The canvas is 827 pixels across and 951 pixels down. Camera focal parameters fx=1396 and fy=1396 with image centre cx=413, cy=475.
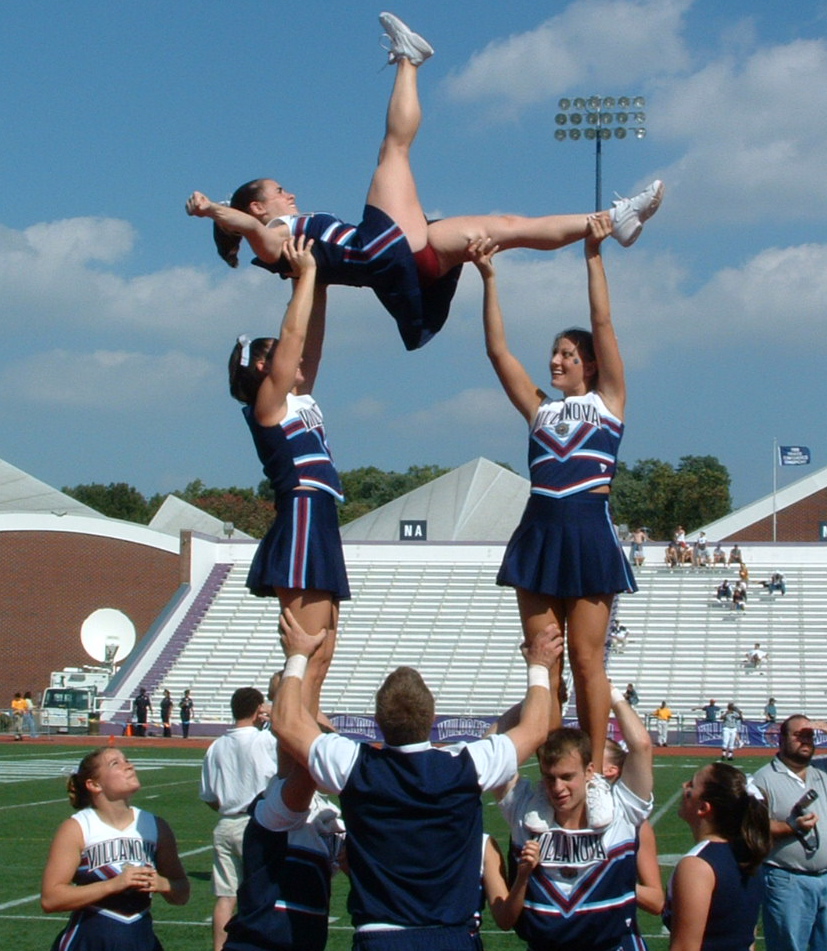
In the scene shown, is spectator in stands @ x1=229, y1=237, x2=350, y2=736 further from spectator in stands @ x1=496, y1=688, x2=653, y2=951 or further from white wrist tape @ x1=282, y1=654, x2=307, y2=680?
spectator in stands @ x1=496, y1=688, x2=653, y2=951

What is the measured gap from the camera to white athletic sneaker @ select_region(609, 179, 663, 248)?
5363 mm

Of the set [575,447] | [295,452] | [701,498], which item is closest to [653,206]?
[575,447]

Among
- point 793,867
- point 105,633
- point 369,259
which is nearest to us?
point 369,259

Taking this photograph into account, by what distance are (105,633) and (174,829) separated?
96.3 ft

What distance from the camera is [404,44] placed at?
5484 mm

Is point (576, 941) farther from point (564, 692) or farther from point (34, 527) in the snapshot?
point (34, 527)

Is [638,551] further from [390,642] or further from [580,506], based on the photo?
[580,506]

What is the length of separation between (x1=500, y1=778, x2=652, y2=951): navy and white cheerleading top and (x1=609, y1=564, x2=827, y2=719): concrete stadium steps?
100ft

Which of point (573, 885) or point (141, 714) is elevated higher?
point (141, 714)

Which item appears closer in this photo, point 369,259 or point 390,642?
point 369,259

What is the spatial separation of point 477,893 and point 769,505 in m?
44.6

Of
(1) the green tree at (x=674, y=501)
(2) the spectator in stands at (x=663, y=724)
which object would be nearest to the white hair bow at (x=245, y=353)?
(2) the spectator in stands at (x=663, y=724)

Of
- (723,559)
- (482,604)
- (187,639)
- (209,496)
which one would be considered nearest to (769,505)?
(723,559)

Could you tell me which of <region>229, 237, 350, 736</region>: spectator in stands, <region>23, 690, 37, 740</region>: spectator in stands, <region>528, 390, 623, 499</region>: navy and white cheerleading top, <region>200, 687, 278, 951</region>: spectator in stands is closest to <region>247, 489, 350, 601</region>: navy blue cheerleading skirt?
<region>229, 237, 350, 736</region>: spectator in stands
